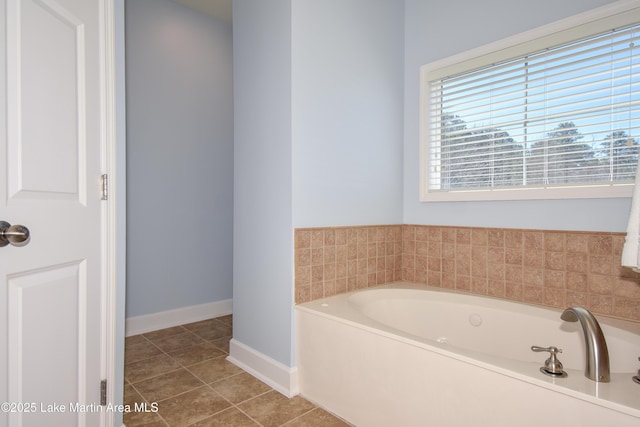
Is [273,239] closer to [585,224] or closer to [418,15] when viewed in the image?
[585,224]

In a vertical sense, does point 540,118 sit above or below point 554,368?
above

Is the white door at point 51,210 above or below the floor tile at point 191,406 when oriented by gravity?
above

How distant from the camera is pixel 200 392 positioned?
1936mm

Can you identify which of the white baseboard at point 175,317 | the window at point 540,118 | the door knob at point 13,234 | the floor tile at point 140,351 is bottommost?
the floor tile at point 140,351

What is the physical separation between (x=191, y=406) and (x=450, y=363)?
1.33 meters

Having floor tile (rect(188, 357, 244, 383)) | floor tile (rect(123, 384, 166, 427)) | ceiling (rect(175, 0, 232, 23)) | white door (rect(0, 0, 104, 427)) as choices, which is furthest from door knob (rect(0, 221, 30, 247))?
ceiling (rect(175, 0, 232, 23))

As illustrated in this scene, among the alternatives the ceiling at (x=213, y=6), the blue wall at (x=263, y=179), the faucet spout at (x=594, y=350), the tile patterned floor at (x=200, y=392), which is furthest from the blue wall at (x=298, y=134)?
the faucet spout at (x=594, y=350)

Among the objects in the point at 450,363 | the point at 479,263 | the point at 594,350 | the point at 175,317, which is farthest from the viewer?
the point at 175,317

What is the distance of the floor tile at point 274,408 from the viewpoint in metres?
1.69

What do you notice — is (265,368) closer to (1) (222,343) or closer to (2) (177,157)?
(1) (222,343)

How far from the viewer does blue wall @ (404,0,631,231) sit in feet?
5.97

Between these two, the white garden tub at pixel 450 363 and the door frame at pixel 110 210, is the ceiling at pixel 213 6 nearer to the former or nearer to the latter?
the door frame at pixel 110 210

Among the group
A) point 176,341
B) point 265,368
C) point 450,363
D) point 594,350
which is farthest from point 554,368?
point 176,341

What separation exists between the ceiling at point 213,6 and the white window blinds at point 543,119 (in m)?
2.02
